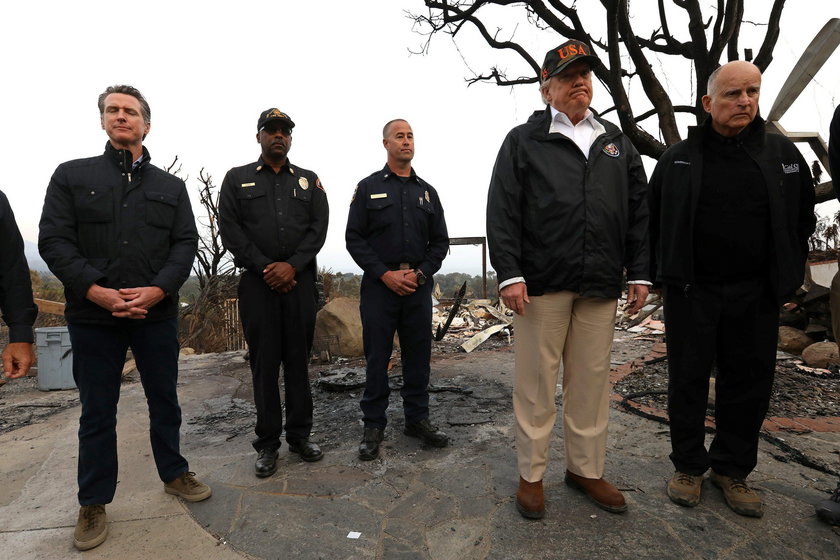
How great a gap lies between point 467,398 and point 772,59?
5968 millimetres

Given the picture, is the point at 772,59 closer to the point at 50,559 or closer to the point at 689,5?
the point at 689,5

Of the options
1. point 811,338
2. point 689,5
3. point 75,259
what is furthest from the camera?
point 689,5

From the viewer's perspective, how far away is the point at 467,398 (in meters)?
4.43

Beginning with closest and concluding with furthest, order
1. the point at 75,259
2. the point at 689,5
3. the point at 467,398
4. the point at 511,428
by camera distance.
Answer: the point at 75,259
the point at 511,428
the point at 467,398
the point at 689,5

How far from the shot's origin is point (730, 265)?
7.94ft

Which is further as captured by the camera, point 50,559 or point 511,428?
point 511,428

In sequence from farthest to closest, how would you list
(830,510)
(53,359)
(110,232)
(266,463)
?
(53,359)
(266,463)
(110,232)
(830,510)

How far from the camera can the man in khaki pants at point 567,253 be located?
2.33m

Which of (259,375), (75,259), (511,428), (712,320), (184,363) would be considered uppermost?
(75,259)

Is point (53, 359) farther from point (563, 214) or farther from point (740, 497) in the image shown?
point (740, 497)

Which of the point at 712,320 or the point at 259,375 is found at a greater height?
the point at 712,320

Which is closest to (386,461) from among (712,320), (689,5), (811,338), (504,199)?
(504,199)

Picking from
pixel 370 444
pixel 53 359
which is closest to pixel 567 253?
pixel 370 444

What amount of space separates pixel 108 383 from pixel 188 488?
2.36ft
